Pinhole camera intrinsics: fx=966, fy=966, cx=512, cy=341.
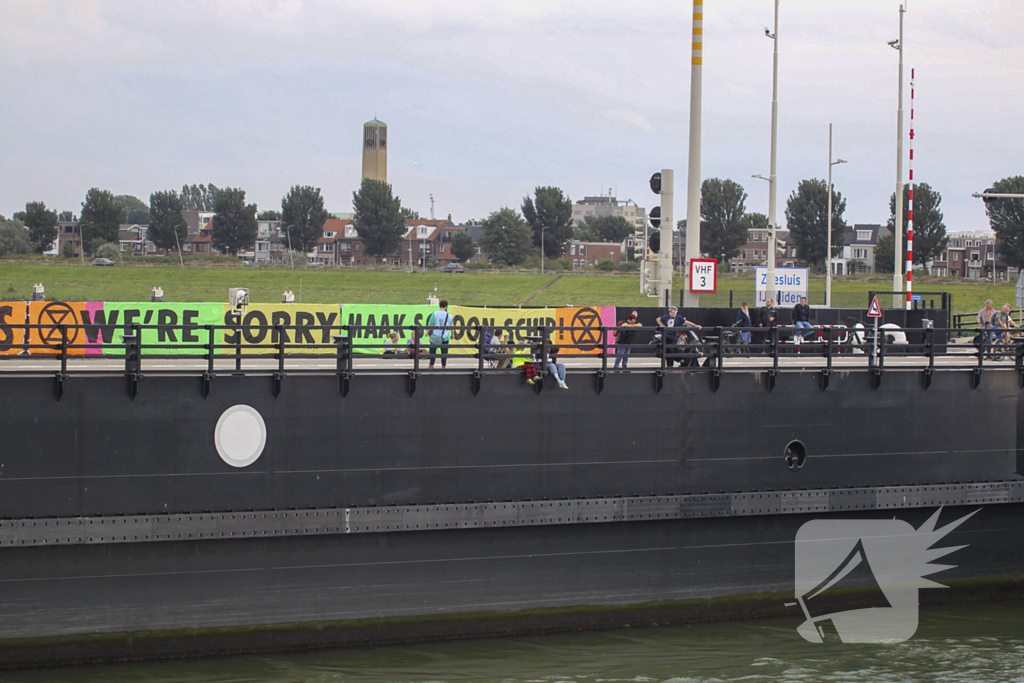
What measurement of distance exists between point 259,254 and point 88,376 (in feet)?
521

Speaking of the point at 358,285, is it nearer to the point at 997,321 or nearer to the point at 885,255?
the point at 885,255

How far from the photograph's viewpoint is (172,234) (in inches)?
4412

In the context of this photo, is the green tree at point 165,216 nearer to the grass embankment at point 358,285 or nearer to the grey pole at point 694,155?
the grass embankment at point 358,285

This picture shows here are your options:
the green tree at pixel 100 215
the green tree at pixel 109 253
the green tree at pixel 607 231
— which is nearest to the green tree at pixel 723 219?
the green tree at pixel 607 231

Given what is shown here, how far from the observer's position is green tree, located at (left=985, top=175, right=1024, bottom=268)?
76.4 meters

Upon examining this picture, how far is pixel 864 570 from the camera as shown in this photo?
15.8 meters

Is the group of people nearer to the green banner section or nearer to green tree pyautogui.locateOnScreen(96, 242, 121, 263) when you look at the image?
the green banner section

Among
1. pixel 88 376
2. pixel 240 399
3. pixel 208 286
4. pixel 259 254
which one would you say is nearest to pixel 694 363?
pixel 240 399

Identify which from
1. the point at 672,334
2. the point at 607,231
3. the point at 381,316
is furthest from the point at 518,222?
the point at 672,334

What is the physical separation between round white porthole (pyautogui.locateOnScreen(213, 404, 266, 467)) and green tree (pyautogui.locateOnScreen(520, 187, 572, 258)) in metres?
100

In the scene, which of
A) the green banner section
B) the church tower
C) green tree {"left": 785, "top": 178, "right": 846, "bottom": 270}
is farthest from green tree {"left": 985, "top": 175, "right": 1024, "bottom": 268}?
the church tower

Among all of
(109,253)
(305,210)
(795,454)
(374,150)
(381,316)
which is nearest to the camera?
(795,454)

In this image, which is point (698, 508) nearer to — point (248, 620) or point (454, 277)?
point (248, 620)

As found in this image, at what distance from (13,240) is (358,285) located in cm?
4374
